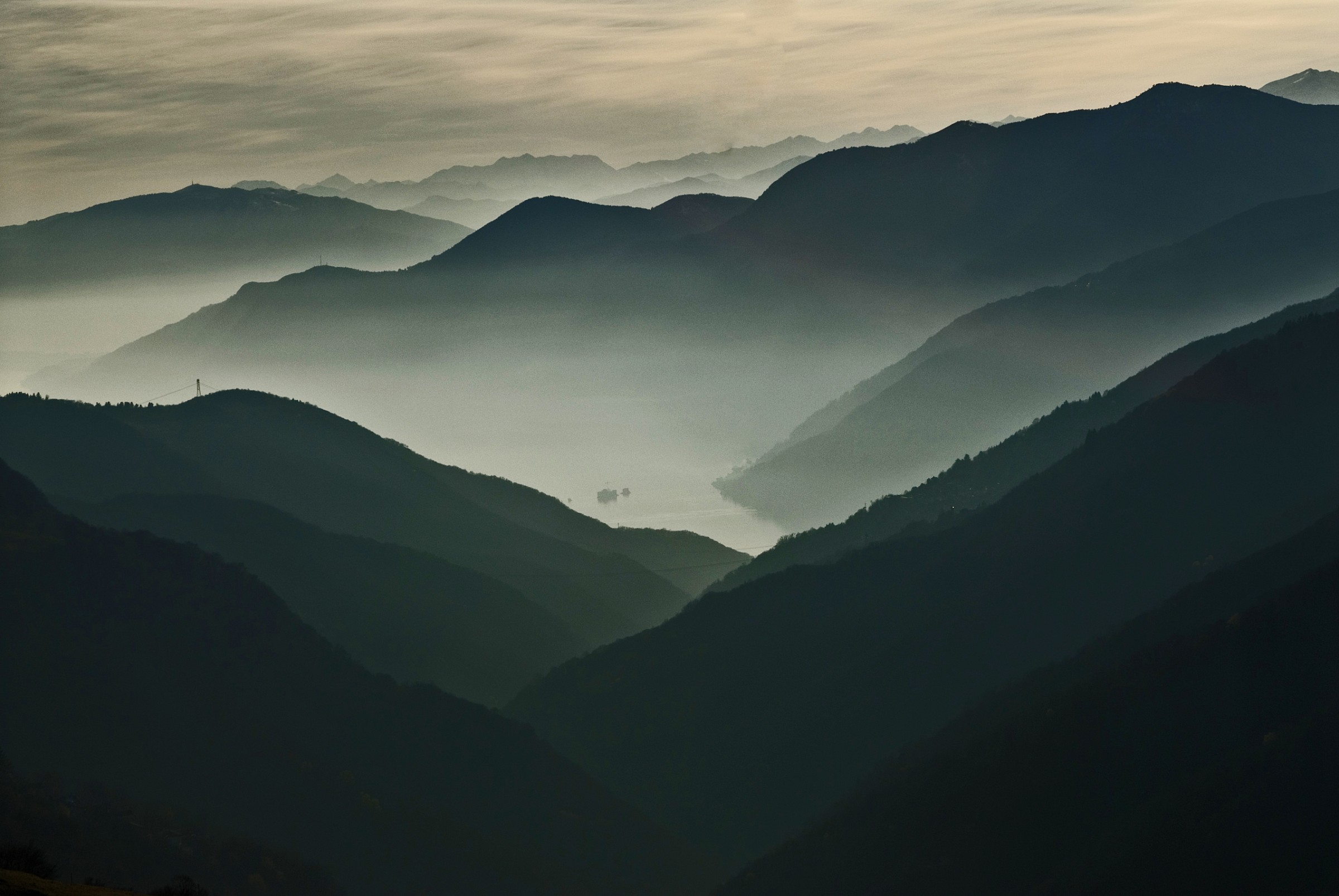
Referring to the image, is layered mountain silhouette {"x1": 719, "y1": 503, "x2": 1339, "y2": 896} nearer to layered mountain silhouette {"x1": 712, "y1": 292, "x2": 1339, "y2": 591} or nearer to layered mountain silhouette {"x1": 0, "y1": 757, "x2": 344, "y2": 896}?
layered mountain silhouette {"x1": 0, "y1": 757, "x2": 344, "y2": 896}

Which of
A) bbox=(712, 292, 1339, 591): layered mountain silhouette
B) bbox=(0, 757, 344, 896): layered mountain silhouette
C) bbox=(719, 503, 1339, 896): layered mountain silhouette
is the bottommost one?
bbox=(719, 503, 1339, 896): layered mountain silhouette

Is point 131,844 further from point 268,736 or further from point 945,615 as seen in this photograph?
point 945,615

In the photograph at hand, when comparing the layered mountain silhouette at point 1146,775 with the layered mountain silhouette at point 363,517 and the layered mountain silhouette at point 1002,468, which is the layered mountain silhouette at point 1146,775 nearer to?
the layered mountain silhouette at point 363,517

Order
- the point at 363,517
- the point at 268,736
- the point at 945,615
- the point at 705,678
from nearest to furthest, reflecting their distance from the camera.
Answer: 1. the point at 268,736
2. the point at 945,615
3. the point at 705,678
4. the point at 363,517

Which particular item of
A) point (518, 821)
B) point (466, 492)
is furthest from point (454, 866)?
point (466, 492)

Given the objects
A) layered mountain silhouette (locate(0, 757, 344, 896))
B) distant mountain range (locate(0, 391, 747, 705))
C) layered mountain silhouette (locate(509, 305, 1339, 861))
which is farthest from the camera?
distant mountain range (locate(0, 391, 747, 705))

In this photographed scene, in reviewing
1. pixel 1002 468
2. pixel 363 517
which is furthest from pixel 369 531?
pixel 1002 468

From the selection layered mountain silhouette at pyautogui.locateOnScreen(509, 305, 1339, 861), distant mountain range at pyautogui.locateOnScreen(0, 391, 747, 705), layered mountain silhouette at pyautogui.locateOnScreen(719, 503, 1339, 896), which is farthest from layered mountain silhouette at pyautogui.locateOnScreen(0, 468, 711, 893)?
distant mountain range at pyautogui.locateOnScreen(0, 391, 747, 705)
